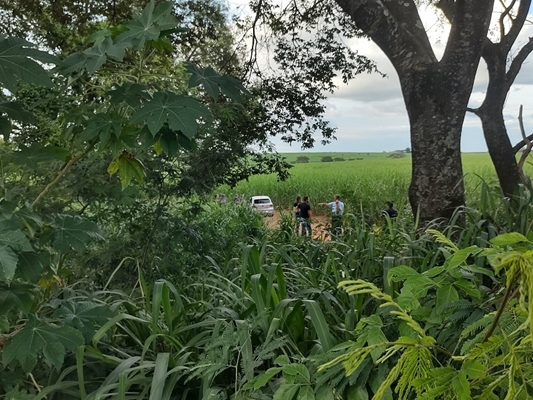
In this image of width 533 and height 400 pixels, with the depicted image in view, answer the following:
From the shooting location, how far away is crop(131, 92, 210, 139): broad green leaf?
1.03m

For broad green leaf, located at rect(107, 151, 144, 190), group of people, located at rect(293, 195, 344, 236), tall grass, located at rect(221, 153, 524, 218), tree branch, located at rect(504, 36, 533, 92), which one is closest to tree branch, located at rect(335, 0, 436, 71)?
group of people, located at rect(293, 195, 344, 236)

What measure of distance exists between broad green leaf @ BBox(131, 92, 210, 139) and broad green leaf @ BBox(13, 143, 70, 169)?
349 mm

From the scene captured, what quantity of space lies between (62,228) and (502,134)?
13.5ft

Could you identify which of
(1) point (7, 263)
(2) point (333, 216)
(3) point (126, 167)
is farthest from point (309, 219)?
(1) point (7, 263)

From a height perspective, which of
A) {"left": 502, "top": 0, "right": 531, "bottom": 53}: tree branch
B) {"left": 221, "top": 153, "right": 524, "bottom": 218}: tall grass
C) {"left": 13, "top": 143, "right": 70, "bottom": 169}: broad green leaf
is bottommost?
{"left": 221, "top": 153, "right": 524, "bottom": 218}: tall grass

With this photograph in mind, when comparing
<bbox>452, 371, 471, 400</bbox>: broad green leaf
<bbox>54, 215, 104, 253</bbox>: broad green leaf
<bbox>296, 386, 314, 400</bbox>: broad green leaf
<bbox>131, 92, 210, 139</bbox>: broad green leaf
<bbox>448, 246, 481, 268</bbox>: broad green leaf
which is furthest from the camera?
<bbox>54, 215, 104, 253</bbox>: broad green leaf

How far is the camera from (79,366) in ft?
3.69

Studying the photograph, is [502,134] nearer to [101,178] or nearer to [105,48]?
[101,178]

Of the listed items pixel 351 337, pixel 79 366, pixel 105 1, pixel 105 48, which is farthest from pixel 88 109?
pixel 105 1

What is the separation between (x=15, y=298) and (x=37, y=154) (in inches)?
15.9

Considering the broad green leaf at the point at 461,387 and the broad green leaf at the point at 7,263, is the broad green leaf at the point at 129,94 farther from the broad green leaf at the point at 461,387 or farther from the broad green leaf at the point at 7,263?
the broad green leaf at the point at 461,387

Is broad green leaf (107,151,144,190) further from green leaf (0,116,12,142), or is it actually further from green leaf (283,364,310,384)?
green leaf (283,364,310,384)

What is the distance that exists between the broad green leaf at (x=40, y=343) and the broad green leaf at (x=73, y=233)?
0.73 feet

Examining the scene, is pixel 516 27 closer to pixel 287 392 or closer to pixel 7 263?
pixel 287 392
